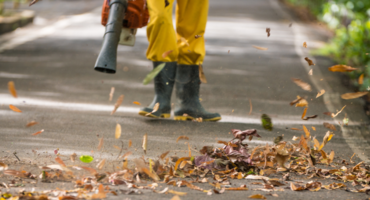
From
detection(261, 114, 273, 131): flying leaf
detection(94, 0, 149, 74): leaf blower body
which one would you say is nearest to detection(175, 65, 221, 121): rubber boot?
detection(261, 114, 273, 131): flying leaf

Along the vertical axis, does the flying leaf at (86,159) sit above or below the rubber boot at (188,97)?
below

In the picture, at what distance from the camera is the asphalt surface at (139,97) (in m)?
3.82

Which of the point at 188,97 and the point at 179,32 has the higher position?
the point at 179,32

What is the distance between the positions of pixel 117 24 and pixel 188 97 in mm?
954

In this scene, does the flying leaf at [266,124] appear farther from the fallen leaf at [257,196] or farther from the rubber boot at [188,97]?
the fallen leaf at [257,196]

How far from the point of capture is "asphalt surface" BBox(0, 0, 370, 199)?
3.82 m

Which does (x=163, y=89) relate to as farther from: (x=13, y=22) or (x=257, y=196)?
(x=13, y=22)

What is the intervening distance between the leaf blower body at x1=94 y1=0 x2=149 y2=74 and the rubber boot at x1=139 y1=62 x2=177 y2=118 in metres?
0.39

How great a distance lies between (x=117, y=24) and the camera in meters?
4.34

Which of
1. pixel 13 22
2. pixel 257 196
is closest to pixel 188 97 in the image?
pixel 257 196

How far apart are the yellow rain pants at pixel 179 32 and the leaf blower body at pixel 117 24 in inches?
5.3

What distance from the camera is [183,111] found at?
4734 mm

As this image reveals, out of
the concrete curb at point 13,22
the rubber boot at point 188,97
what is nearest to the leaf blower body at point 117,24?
the rubber boot at point 188,97

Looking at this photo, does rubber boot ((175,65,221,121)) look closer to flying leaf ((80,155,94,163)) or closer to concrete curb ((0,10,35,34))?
flying leaf ((80,155,94,163))
